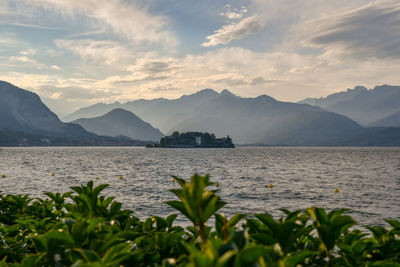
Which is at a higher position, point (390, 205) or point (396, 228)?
point (396, 228)

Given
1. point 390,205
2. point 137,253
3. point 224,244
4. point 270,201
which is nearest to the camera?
point 224,244

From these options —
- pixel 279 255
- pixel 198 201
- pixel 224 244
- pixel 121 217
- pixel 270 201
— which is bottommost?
pixel 270 201

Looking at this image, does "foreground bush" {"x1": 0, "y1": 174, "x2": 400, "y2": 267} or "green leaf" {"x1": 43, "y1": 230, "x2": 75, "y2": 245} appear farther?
"green leaf" {"x1": 43, "y1": 230, "x2": 75, "y2": 245}

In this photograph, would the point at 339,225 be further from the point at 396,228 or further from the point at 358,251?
the point at 396,228

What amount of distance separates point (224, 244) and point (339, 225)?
1.80 m

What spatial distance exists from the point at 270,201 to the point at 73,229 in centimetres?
3530

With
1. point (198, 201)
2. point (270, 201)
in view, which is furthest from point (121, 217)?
point (270, 201)

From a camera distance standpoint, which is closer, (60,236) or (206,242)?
(206,242)

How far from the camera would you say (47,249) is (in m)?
3.38

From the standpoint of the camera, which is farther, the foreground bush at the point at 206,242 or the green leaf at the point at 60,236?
the green leaf at the point at 60,236

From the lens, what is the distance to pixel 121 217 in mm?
5211

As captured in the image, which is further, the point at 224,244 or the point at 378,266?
the point at 378,266

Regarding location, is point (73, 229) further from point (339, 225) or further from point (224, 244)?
point (339, 225)

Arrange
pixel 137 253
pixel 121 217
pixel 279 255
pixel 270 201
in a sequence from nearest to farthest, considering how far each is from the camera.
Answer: pixel 279 255
pixel 137 253
pixel 121 217
pixel 270 201
